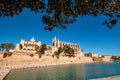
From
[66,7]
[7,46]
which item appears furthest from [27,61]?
[66,7]

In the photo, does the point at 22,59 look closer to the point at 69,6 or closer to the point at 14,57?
the point at 14,57

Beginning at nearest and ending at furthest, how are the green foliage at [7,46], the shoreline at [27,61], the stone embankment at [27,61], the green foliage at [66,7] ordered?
1. the green foliage at [66,7]
2. the shoreline at [27,61]
3. the stone embankment at [27,61]
4. the green foliage at [7,46]

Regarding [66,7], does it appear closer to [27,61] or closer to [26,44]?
[27,61]

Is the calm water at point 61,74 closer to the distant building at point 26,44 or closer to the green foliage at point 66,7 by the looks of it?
the green foliage at point 66,7

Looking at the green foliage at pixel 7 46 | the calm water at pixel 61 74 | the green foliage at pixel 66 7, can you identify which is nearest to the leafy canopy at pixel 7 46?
the green foliage at pixel 7 46

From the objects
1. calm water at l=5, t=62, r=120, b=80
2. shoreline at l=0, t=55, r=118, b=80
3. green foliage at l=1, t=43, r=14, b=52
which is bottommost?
Result: calm water at l=5, t=62, r=120, b=80

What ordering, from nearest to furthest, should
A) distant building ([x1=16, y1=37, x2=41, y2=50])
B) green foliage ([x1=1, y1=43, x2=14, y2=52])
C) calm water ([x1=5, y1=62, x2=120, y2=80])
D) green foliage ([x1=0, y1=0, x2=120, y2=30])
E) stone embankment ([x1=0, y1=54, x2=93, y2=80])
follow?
green foliage ([x1=0, y1=0, x2=120, y2=30]), calm water ([x1=5, y1=62, x2=120, y2=80]), stone embankment ([x1=0, y1=54, x2=93, y2=80]), green foliage ([x1=1, y1=43, x2=14, y2=52]), distant building ([x1=16, y1=37, x2=41, y2=50])

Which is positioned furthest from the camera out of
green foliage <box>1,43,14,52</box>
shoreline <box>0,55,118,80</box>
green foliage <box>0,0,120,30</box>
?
green foliage <box>1,43,14,52</box>

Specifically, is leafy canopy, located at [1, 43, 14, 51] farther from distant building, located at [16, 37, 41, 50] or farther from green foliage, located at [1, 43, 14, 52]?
distant building, located at [16, 37, 41, 50]

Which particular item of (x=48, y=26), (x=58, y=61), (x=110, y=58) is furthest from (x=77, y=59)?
(x=48, y=26)

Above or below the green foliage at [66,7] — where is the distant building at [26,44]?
above

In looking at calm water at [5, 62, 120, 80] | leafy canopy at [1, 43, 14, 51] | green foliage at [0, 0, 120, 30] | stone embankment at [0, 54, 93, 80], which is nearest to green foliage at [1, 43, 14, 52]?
leafy canopy at [1, 43, 14, 51]

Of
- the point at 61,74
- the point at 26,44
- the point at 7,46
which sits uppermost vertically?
the point at 26,44

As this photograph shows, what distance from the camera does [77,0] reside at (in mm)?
6371
